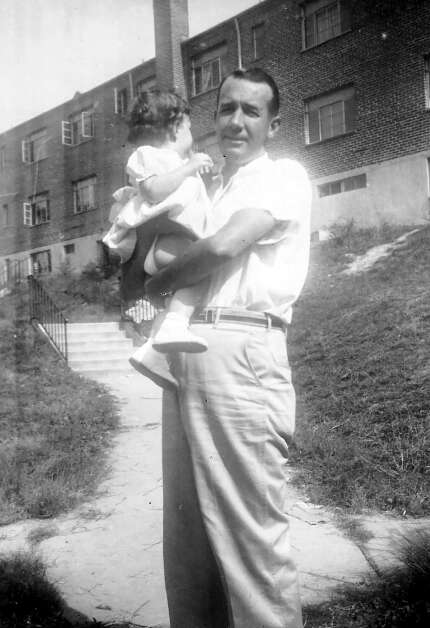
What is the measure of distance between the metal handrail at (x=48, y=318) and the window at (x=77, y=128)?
14027 millimetres

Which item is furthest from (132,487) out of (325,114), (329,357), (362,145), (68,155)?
(68,155)

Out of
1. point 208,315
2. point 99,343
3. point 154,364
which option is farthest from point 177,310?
point 99,343

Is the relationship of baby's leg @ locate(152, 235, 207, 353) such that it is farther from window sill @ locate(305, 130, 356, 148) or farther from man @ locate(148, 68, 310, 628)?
window sill @ locate(305, 130, 356, 148)

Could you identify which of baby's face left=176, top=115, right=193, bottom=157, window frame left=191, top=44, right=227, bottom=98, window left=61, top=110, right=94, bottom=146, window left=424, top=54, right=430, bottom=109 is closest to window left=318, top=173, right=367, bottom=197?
window left=424, top=54, right=430, bottom=109

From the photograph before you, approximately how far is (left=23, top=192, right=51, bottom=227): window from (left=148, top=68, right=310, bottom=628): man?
2786 centimetres

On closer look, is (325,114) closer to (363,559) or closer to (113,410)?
(113,410)

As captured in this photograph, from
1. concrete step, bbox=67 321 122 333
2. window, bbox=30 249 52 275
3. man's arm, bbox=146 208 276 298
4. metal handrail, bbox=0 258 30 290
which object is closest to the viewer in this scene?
man's arm, bbox=146 208 276 298

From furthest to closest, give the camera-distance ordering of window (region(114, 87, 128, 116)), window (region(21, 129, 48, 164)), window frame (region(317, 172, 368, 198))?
window (region(21, 129, 48, 164)), window (region(114, 87, 128, 116)), window frame (region(317, 172, 368, 198))

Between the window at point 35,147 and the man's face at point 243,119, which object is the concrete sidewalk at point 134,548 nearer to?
the man's face at point 243,119

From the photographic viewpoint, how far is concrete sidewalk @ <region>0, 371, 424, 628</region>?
9.53 feet

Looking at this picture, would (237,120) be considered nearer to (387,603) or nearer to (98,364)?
(387,603)

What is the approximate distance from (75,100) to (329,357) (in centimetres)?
2293

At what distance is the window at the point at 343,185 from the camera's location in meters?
17.4

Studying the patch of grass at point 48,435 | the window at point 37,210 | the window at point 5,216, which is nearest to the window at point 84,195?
the window at point 37,210
